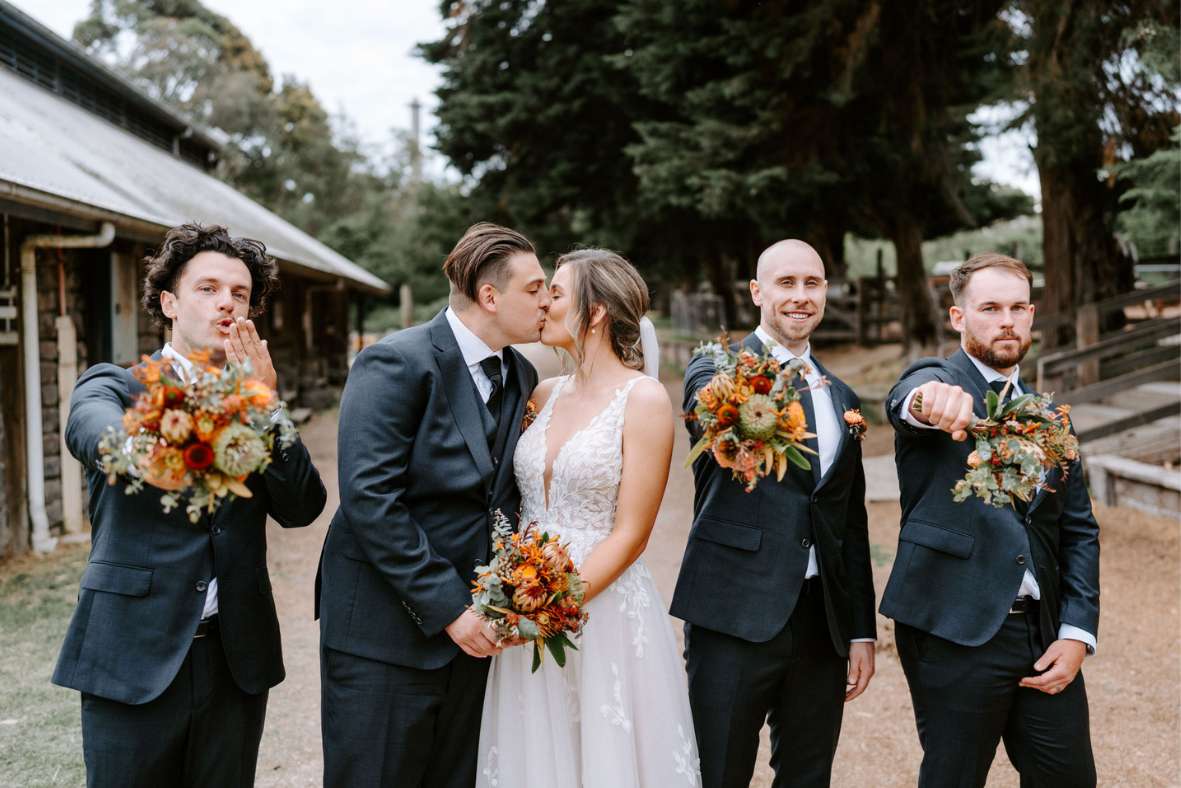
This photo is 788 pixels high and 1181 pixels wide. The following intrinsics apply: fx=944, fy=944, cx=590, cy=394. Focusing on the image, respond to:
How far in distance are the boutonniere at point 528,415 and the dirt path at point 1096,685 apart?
2345 mm

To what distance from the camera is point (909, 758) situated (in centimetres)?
468

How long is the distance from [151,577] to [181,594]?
3.5 inches

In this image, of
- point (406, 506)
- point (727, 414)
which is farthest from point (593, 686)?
point (727, 414)

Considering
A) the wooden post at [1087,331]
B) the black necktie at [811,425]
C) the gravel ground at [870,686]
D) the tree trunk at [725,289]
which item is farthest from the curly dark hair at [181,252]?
the tree trunk at [725,289]

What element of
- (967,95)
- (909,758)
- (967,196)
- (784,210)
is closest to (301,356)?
(784,210)

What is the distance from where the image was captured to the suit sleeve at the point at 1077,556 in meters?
3.01

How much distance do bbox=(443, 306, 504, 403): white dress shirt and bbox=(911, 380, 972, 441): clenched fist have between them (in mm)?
1316

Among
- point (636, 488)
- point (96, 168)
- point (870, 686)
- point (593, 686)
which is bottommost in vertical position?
point (870, 686)

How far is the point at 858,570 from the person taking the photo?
3273mm

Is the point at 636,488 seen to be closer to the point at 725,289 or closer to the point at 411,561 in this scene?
the point at 411,561

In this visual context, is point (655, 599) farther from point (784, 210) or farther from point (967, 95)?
point (967, 95)

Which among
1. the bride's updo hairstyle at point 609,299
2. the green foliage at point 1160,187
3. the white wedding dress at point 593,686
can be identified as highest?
the green foliage at point 1160,187

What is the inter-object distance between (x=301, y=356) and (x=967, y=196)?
619 inches

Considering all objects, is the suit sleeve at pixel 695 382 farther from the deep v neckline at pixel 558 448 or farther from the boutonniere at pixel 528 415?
the boutonniere at pixel 528 415
